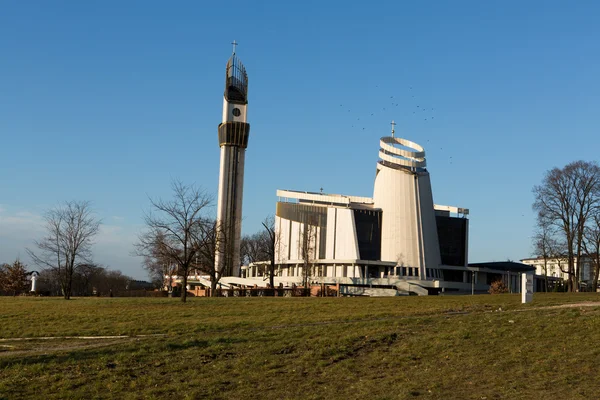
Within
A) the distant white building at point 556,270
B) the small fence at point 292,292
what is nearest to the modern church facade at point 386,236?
the small fence at point 292,292

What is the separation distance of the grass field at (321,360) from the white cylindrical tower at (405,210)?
5996 cm

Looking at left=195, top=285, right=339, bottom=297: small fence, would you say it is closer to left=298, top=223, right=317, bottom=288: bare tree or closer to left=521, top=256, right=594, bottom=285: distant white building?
left=298, top=223, right=317, bottom=288: bare tree

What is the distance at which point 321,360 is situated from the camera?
641 inches

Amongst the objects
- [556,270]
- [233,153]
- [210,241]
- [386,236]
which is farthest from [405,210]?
[556,270]

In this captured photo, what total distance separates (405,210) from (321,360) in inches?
2743

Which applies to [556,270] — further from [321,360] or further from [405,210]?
[321,360]

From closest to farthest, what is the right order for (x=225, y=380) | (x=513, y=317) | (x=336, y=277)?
(x=225, y=380) < (x=513, y=317) < (x=336, y=277)

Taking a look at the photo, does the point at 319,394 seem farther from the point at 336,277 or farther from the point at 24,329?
the point at 336,277

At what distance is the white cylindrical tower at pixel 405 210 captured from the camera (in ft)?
277

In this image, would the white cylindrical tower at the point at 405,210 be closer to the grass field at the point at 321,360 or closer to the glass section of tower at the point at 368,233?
the glass section of tower at the point at 368,233

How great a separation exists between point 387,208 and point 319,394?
72.8 meters

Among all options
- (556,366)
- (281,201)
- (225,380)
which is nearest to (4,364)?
(225,380)

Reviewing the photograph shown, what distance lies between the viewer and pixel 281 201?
94.4 m

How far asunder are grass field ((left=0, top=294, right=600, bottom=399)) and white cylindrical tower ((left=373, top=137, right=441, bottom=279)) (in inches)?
2361
